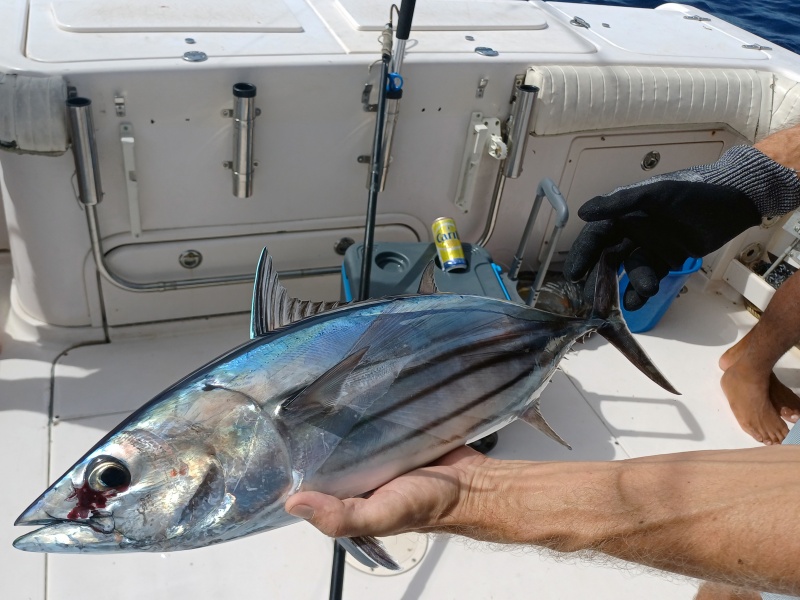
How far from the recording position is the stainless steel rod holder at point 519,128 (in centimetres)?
236

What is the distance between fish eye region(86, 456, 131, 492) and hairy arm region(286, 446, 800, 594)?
0.27 m

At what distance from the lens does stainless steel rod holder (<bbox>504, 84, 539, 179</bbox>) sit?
236 cm

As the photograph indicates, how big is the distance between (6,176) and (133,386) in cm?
83

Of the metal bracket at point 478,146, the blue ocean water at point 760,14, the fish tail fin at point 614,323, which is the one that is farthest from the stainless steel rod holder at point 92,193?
the blue ocean water at point 760,14

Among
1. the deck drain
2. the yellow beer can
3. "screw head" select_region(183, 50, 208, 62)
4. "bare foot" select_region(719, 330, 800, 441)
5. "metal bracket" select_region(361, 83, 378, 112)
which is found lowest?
the deck drain

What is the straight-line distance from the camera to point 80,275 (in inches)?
92.4

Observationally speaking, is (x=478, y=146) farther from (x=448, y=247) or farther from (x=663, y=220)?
(x=663, y=220)

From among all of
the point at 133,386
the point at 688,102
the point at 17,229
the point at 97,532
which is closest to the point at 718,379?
the point at 688,102

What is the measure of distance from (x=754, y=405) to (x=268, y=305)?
7.22 ft

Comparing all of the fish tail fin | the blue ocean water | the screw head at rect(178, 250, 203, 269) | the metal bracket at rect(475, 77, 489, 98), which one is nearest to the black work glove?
the fish tail fin

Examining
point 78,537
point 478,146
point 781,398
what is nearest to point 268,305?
point 78,537

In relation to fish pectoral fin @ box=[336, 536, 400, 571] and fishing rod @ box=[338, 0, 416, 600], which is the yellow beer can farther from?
fish pectoral fin @ box=[336, 536, 400, 571]

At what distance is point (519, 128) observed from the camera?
2.44 meters

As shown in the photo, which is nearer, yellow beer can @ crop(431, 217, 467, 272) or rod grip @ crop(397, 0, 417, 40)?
rod grip @ crop(397, 0, 417, 40)
